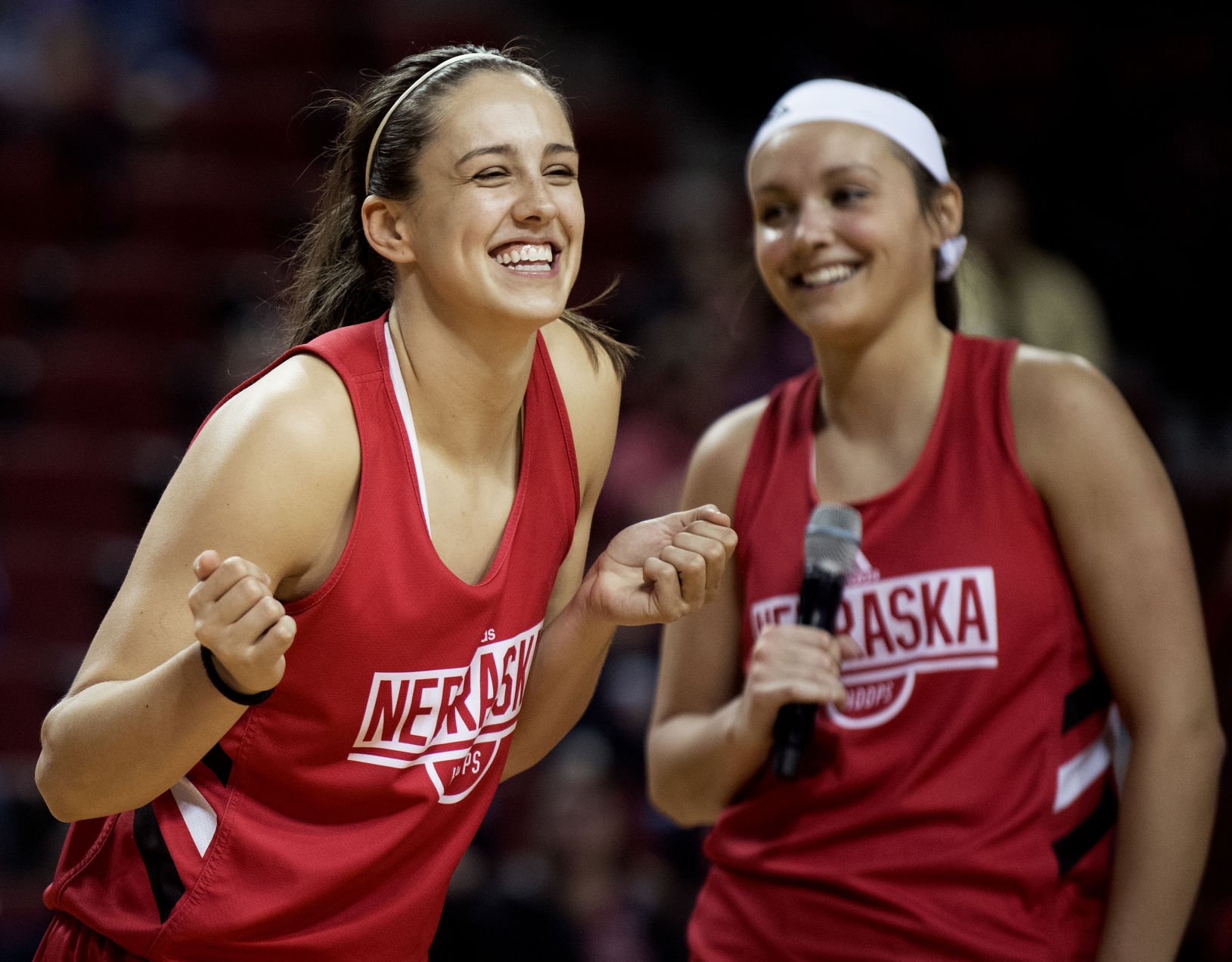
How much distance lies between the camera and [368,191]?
6.26ft

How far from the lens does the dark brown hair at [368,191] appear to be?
1.82m

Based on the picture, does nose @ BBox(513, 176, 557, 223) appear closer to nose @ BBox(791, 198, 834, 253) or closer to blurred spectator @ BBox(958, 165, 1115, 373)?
nose @ BBox(791, 198, 834, 253)

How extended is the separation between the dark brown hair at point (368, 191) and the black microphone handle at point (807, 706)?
43 centimetres

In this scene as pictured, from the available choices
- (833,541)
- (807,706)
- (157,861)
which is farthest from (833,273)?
(157,861)

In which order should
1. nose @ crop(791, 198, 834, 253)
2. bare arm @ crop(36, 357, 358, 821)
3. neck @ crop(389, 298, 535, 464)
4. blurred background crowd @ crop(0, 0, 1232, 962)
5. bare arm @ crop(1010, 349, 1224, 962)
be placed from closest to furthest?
1. bare arm @ crop(36, 357, 358, 821)
2. neck @ crop(389, 298, 535, 464)
3. bare arm @ crop(1010, 349, 1224, 962)
4. nose @ crop(791, 198, 834, 253)
5. blurred background crowd @ crop(0, 0, 1232, 962)

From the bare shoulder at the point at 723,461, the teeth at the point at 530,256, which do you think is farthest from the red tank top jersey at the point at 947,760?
the teeth at the point at 530,256

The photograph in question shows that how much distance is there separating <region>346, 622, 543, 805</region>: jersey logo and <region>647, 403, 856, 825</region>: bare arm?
36cm

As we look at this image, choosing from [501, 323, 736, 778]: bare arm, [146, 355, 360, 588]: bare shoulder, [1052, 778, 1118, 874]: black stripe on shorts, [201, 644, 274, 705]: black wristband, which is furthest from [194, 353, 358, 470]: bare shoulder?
[1052, 778, 1118, 874]: black stripe on shorts

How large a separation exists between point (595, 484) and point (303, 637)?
0.56m

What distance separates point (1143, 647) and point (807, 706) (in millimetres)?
459

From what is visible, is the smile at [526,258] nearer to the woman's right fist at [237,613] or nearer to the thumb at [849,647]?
the woman's right fist at [237,613]

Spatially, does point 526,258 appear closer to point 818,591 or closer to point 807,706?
point 818,591

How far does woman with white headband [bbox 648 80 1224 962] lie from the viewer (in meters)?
1.92

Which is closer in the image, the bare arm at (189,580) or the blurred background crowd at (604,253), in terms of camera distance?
the bare arm at (189,580)
